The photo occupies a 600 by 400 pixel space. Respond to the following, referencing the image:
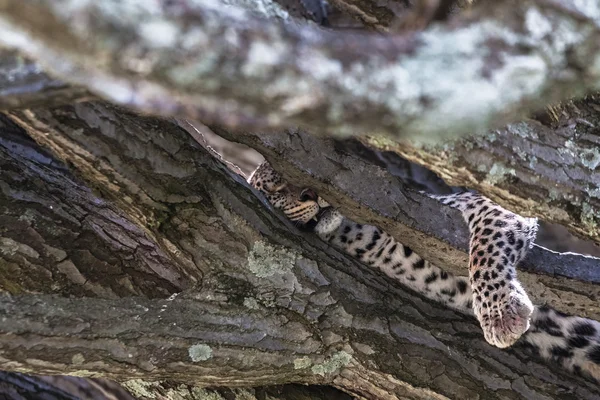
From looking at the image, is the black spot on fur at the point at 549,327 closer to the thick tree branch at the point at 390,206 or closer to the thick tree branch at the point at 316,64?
the thick tree branch at the point at 390,206

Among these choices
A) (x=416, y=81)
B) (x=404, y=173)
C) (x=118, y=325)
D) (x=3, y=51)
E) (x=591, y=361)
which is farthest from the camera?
(x=404, y=173)

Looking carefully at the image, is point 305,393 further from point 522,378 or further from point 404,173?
point 404,173

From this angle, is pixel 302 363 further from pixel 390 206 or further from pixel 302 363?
pixel 390 206

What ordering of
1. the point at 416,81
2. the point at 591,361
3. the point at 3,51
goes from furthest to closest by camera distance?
1. the point at 591,361
2. the point at 3,51
3. the point at 416,81

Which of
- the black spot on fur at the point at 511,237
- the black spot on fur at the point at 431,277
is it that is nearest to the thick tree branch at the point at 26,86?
the black spot on fur at the point at 511,237

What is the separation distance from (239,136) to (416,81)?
6.42 ft

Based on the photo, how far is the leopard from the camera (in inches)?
130

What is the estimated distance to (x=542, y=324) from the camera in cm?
393

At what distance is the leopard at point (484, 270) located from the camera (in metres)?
3.30

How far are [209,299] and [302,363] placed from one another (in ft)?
1.62

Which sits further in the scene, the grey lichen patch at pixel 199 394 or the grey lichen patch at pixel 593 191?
the grey lichen patch at pixel 199 394

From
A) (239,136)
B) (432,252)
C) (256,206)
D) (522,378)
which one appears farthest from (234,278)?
(522,378)

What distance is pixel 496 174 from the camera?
229 centimetres

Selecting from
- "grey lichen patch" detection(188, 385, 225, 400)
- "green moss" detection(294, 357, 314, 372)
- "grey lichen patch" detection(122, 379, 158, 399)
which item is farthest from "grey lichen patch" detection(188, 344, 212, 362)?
"grey lichen patch" detection(122, 379, 158, 399)
